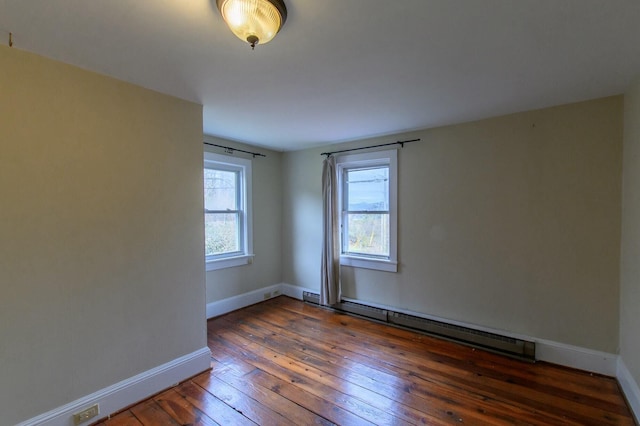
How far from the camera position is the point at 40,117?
5.75 ft

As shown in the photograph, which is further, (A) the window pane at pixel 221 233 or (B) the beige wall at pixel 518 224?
(A) the window pane at pixel 221 233

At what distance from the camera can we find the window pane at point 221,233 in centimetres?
378

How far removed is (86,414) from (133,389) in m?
0.28

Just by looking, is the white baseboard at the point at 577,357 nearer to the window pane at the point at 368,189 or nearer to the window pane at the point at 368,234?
the window pane at the point at 368,234

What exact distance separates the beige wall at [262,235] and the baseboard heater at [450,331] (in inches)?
48.1

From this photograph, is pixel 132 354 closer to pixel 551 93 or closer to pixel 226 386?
pixel 226 386

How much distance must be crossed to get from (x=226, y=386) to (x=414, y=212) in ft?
8.42

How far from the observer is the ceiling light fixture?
1219mm

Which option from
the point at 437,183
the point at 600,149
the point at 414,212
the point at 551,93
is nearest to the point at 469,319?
the point at 414,212

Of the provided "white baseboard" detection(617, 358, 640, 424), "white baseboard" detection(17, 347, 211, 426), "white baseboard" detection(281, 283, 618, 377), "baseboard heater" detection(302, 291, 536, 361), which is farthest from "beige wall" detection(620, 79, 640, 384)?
"white baseboard" detection(17, 347, 211, 426)

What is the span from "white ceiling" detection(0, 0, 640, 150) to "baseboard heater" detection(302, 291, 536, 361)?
2.19 m

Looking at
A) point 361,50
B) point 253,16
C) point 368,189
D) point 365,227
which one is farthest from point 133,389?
point 368,189

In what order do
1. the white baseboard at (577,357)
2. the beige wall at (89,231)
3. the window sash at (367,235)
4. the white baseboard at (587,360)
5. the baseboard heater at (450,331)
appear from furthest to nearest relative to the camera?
the window sash at (367,235)
the baseboard heater at (450,331)
the white baseboard at (577,357)
the white baseboard at (587,360)
the beige wall at (89,231)

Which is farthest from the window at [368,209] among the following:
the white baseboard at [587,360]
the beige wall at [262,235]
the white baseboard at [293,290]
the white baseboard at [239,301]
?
the white baseboard at [239,301]
